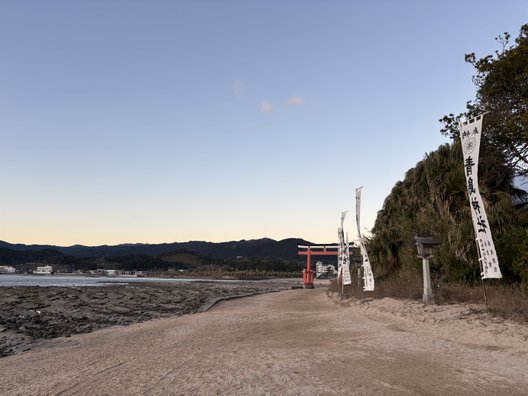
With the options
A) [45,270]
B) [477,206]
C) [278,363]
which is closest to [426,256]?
[477,206]

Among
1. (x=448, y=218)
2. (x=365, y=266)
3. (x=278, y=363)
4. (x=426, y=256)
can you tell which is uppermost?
→ (x=448, y=218)

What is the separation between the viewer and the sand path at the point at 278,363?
5914 millimetres

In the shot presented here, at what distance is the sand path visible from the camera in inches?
233

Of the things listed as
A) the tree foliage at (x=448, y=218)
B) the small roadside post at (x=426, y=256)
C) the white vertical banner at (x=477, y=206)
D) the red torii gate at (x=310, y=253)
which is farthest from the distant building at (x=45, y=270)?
the white vertical banner at (x=477, y=206)

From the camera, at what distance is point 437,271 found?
16.0 meters

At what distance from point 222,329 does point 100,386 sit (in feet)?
21.3

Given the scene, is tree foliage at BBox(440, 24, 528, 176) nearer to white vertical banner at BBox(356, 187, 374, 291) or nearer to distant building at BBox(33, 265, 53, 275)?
white vertical banner at BBox(356, 187, 374, 291)

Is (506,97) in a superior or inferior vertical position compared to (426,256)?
superior

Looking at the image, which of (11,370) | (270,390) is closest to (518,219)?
(270,390)

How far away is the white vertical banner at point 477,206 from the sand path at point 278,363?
162 cm

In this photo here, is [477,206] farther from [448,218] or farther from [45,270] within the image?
[45,270]

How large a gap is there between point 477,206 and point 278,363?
6.52 m

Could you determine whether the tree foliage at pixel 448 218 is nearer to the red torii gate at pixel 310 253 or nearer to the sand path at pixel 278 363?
the sand path at pixel 278 363

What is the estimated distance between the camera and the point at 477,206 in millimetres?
10531
